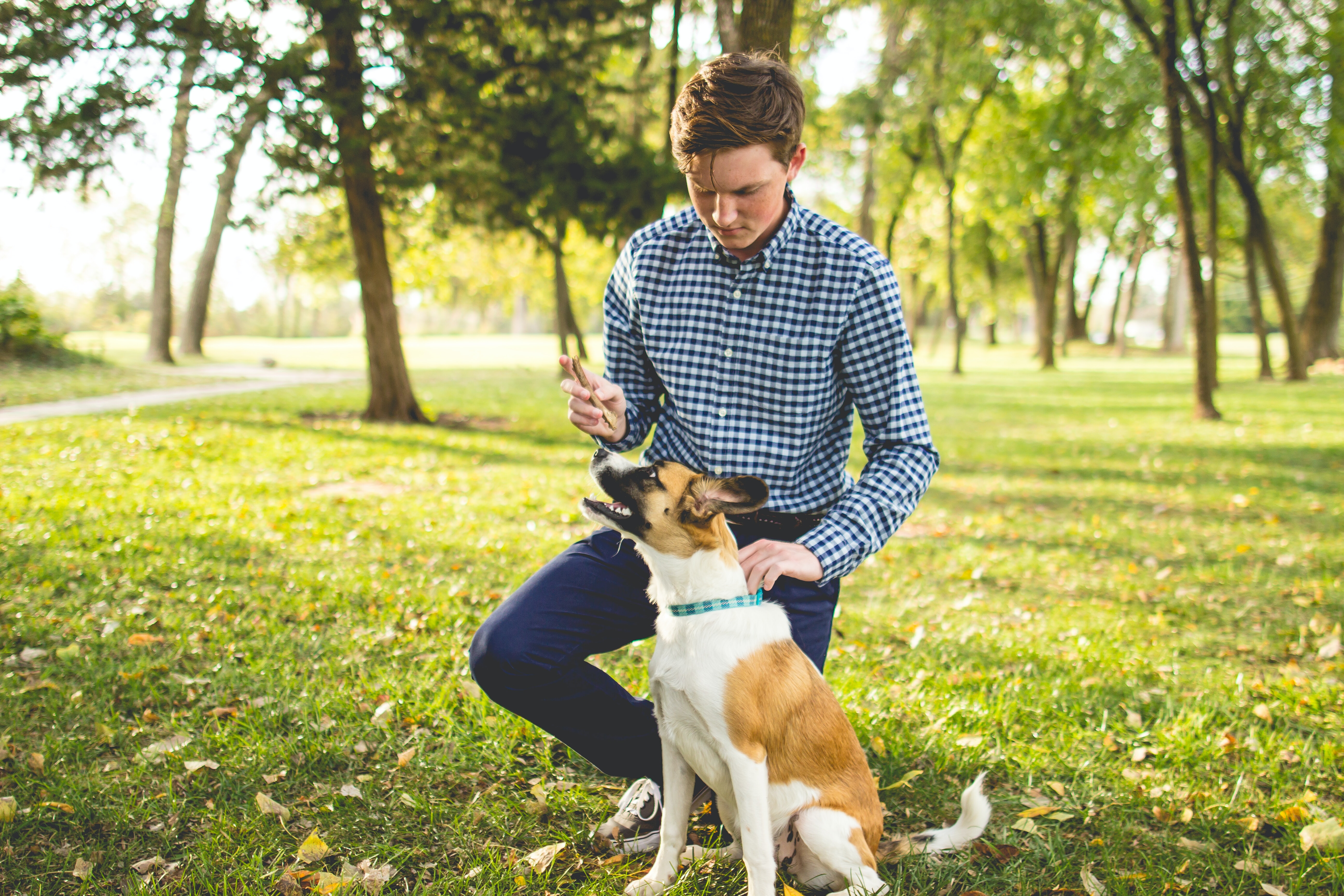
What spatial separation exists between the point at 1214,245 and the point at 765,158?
1517 cm

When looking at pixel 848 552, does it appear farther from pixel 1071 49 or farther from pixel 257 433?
pixel 1071 49

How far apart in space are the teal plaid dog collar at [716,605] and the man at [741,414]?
0.30 feet

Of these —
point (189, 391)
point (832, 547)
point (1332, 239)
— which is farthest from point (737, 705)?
point (1332, 239)

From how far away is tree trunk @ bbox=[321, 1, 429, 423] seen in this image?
34.1 ft

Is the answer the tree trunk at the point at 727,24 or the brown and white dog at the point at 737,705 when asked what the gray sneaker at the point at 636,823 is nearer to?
the brown and white dog at the point at 737,705

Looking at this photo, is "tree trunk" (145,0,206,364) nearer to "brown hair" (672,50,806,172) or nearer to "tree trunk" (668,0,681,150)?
"tree trunk" (668,0,681,150)

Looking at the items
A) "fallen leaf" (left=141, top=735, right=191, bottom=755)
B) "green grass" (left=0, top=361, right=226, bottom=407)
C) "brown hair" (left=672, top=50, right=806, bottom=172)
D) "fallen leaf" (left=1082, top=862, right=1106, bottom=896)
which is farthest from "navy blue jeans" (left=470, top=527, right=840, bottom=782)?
"green grass" (left=0, top=361, right=226, bottom=407)

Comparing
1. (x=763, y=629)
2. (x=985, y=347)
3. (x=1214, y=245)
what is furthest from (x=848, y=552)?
(x=985, y=347)

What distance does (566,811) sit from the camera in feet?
10.4

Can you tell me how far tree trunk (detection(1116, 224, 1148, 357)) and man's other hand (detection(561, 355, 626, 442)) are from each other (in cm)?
4009

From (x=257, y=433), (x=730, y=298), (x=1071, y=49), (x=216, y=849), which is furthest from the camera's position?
(x=1071, y=49)

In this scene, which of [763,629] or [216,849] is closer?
[763,629]

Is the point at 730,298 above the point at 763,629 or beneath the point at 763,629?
above

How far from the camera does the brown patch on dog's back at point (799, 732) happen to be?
2.47 meters
